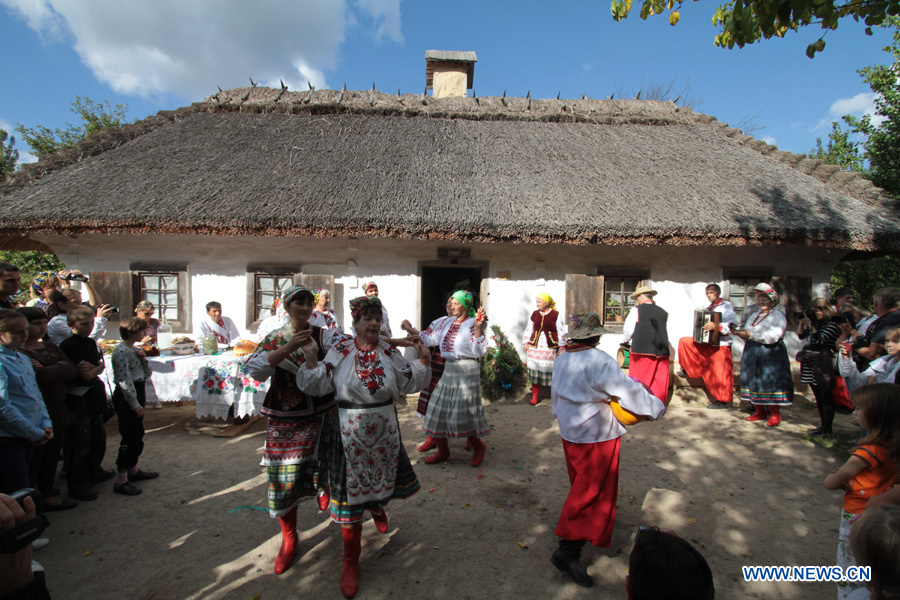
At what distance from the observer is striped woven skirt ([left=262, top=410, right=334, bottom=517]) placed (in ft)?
8.03

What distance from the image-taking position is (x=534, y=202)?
630 centimetres

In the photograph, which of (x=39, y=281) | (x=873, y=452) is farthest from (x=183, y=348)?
(x=873, y=452)

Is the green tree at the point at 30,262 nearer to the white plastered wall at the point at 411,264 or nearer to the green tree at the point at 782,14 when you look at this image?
the white plastered wall at the point at 411,264

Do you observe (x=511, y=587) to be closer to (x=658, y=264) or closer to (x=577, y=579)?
(x=577, y=579)

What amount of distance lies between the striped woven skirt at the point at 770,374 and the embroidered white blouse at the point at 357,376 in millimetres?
5045

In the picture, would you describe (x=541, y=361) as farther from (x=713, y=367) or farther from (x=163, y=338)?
(x=163, y=338)

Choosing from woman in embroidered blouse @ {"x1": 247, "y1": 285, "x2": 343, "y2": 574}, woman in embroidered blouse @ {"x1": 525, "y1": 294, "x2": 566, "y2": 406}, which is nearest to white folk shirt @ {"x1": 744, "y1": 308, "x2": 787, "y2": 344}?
woman in embroidered blouse @ {"x1": 525, "y1": 294, "x2": 566, "y2": 406}

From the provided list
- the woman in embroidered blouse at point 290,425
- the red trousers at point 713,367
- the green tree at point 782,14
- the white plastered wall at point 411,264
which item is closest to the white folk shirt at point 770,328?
the red trousers at point 713,367

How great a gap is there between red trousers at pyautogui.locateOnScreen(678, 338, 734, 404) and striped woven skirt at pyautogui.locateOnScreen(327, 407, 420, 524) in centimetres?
524

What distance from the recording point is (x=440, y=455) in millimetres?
4090

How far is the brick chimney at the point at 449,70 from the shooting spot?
32.4 ft

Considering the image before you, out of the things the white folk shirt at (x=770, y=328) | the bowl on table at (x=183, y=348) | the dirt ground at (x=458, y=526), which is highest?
the white folk shirt at (x=770, y=328)

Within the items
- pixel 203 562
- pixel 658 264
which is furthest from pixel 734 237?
pixel 203 562

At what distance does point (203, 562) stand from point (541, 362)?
4.59 metres
